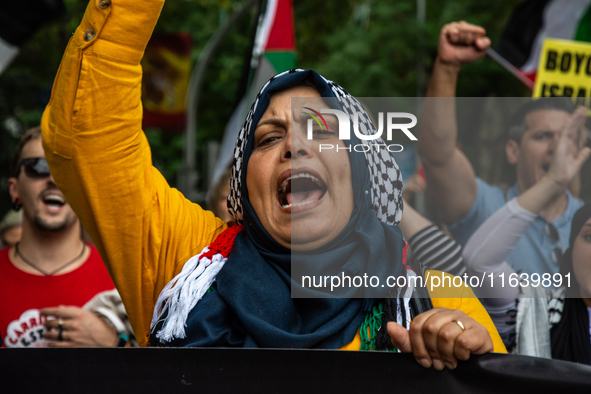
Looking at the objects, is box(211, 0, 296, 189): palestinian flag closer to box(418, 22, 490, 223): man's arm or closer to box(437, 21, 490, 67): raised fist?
box(418, 22, 490, 223): man's arm

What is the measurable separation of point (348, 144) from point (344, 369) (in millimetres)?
689

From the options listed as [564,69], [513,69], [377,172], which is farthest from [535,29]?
[377,172]

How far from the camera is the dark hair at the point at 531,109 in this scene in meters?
3.22

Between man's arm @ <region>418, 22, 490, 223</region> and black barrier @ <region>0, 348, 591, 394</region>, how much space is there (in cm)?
138

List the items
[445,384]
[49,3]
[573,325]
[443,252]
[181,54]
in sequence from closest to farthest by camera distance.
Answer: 1. [445,384]
2. [573,325]
3. [443,252]
4. [49,3]
5. [181,54]

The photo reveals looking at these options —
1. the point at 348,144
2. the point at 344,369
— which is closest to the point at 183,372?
the point at 344,369

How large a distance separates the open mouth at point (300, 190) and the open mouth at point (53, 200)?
1.54 m

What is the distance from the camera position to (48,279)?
283 centimetres

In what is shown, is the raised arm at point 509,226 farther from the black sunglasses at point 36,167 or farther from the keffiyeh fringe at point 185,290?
the black sunglasses at point 36,167

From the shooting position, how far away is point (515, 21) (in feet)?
18.5

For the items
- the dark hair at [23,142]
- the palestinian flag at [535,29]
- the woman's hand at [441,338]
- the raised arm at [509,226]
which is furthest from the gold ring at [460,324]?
the palestinian flag at [535,29]

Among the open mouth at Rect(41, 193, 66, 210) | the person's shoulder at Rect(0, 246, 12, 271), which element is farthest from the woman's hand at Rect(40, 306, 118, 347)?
the open mouth at Rect(41, 193, 66, 210)

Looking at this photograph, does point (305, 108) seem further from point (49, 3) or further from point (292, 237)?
point (49, 3)

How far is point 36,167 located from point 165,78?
21.3 feet
